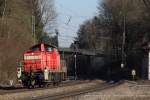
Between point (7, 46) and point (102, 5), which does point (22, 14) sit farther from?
point (102, 5)

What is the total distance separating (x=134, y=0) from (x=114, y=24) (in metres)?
7.14

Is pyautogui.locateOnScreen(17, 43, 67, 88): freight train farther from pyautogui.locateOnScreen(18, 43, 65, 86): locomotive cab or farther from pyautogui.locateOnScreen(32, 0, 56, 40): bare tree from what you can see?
pyautogui.locateOnScreen(32, 0, 56, 40): bare tree

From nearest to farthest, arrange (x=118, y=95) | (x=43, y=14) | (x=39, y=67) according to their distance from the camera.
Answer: (x=118, y=95)
(x=39, y=67)
(x=43, y=14)

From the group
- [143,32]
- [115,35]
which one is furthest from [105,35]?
[143,32]

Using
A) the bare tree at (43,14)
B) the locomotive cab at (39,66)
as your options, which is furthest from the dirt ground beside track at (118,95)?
the bare tree at (43,14)

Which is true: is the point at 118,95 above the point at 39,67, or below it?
below

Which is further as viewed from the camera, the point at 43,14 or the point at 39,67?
the point at 43,14

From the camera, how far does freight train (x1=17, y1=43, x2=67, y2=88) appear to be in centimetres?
4028

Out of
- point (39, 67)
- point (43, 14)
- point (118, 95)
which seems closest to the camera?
point (118, 95)

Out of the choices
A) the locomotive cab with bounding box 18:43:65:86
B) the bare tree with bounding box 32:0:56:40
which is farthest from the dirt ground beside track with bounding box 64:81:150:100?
the bare tree with bounding box 32:0:56:40

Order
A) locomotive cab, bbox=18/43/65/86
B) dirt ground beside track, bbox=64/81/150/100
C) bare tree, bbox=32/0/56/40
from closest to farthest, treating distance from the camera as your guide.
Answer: dirt ground beside track, bbox=64/81/150/100, locomotive cab, bbox=18/43/65/86, bare tree, bbox=32/0/56/40

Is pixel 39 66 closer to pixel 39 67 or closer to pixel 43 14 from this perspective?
pixel 39 67

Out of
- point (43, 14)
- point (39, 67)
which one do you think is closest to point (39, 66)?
point (39, 67)

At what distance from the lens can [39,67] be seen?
135 feet
